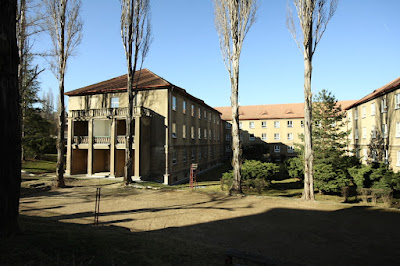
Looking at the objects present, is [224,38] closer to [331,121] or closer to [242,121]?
[331,121]

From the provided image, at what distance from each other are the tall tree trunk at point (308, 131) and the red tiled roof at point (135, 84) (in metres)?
12.5

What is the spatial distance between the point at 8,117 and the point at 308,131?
13.7 meters

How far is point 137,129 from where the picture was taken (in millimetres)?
20734

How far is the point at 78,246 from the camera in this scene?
16.8 ft

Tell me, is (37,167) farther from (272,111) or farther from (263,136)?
(272,111)

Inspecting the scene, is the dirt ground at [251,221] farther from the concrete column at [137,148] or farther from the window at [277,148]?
the window at [277,148]

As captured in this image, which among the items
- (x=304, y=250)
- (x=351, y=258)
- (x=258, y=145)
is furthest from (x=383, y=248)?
(x=258, y=145)

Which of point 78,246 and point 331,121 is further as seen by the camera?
point 331,121

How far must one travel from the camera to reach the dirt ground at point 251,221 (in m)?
6.76

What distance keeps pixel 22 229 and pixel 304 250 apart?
777 cm

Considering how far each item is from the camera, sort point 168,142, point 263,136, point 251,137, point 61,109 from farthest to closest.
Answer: point 251,137, point 263,136, point 168,142, point 61,109

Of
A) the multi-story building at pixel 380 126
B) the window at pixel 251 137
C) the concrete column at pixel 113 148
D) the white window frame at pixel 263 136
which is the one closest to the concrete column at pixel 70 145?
the concrete column at pixel 113 148

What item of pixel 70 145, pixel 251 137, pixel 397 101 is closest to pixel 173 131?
pixel 70 145

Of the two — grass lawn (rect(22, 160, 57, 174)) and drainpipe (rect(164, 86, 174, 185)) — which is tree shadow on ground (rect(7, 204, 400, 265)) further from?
grass lawn (rect(22, 160, 57, 174))
